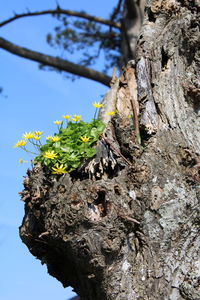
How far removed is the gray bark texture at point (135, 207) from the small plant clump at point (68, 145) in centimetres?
6

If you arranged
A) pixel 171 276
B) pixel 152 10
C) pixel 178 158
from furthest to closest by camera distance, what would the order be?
pixel 152 10, pixel 178 158, pixel 171 276

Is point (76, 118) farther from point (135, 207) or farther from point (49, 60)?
point (49, 60)

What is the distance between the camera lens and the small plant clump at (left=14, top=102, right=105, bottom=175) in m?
2.96

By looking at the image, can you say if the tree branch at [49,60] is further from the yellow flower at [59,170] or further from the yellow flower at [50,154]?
the yellow flower at [59,170]

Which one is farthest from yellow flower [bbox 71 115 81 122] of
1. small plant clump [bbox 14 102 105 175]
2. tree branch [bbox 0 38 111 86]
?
tree branch [bbox 0 38 111 86]

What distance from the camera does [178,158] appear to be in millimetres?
2846

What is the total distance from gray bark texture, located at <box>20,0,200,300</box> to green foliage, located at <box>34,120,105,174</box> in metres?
0.06

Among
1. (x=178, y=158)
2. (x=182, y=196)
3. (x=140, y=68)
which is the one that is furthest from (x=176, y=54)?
(x=182, y=196)

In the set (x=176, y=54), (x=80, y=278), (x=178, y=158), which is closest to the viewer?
(x=178, y=158)

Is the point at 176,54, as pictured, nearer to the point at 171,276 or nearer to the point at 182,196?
the point at 182,196

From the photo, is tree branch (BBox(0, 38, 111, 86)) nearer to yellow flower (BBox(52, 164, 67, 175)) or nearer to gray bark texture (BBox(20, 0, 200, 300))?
gray bark texture (BBox(20, 0, 200, 300))

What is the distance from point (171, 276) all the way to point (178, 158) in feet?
2.12

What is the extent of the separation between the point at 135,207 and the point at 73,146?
1.97 ft

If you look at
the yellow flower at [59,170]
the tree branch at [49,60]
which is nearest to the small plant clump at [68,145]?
the yellow flower at [59,170]
